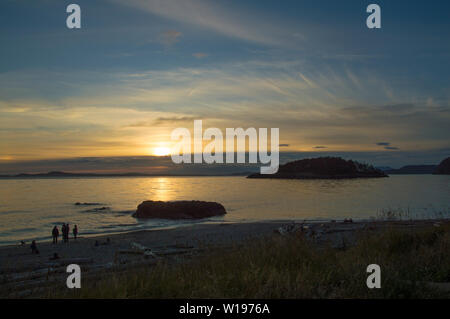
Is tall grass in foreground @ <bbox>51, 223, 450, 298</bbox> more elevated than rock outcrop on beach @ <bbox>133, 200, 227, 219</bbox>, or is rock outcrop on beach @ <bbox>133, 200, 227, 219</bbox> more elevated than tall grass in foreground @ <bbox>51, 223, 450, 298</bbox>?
tall grass in foreground @ <bbox>51, 223, 450, 298</bbox>

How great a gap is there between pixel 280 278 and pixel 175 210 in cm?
4442

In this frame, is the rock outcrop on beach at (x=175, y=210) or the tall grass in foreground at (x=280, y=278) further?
the rock outcrop on beach at (x=175, y=210)

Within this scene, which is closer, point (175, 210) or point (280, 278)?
point (280, 278)

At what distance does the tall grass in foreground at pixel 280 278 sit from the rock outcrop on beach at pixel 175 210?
40443 millimetres

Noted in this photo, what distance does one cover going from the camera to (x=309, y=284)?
589cm

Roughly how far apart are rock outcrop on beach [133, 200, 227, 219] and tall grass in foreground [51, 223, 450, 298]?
4044 cm

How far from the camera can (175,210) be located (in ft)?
161

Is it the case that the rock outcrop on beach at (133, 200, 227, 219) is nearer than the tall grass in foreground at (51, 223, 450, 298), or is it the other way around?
the tall grass in foreground at (51, 223, 450, 298)

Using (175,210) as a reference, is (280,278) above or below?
above

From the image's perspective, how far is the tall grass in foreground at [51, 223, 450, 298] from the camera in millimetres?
5551

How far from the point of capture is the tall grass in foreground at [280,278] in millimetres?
5551

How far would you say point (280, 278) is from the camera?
575cm
